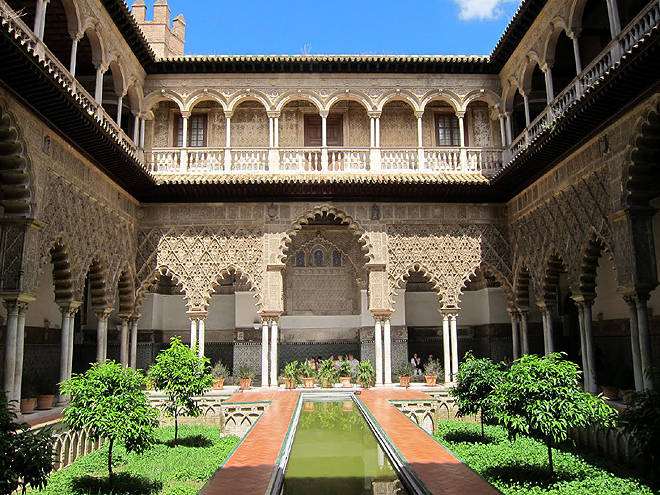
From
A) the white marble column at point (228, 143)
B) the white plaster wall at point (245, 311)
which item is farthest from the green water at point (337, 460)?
the white marble column at point (228, 143)

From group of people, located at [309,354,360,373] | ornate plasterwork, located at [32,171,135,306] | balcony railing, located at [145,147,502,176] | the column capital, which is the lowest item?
group of people, located at [309,354,360,373]

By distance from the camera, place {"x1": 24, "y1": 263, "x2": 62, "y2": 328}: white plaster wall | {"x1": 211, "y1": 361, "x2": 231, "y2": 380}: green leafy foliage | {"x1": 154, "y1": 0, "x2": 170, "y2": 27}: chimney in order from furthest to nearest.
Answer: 1. {"x1": 154, "y1": 0, "x2": 170, "y2": 27}: chimney
2. {"x1": 211, "y1": 361, "x2": 231, "y2": 380}: green leafy foliage
3. {"x1": 24, "y1": 263, "x2": 62, "y2": 328}: white plaster wall

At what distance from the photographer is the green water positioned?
640cm

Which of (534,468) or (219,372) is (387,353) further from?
(534,468)

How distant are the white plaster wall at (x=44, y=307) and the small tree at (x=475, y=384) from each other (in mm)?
10287

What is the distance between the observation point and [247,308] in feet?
58.6

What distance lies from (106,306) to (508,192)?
1052 centimetres

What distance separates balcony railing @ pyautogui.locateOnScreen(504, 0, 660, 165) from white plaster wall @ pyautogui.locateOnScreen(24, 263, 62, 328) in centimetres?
1240

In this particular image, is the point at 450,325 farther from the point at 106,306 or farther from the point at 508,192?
the point at 106,306

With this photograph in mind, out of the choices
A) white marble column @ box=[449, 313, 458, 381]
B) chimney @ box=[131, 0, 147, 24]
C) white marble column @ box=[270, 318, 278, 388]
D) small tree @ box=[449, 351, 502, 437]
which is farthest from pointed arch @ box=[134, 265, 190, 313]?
chimney @ box=[131, 0, 147, 24]

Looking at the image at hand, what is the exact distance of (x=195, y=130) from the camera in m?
16.6

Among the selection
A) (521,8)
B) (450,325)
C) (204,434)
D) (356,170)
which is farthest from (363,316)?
(521,8)

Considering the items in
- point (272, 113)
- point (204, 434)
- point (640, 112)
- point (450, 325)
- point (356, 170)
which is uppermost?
point (272, 113)

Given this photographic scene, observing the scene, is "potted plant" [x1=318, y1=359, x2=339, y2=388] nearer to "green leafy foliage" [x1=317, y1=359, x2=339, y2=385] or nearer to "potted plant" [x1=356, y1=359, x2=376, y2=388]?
"green leafy foliage" [x1=317, y1=359, x2=339, y2=385]
